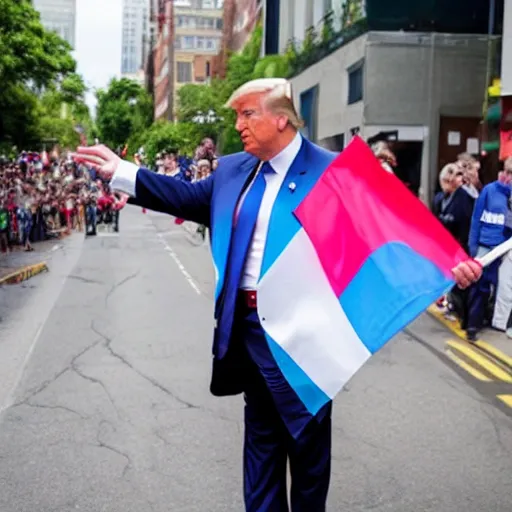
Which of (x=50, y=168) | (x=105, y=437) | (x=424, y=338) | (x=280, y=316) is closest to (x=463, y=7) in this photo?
(x=50, y=168)

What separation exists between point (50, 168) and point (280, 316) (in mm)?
31244

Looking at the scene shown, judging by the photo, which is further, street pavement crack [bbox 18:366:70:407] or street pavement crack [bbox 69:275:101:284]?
street pavement crack [bbox 69:275:101:284]

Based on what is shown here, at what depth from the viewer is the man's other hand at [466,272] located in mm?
3514

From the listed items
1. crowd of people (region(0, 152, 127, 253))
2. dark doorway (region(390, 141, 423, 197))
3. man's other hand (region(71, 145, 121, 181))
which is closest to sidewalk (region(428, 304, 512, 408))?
man's other hand (region(71, 145, 121, 181))

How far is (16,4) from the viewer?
3284 centimetres

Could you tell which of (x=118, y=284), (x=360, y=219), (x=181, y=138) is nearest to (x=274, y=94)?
(x=360, y=219)

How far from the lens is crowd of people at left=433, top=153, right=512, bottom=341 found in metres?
9.55

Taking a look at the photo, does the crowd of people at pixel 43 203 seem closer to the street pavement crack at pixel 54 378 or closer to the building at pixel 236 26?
the street pavement crack at pixel 54 378

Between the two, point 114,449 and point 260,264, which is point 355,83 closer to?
point 114,449

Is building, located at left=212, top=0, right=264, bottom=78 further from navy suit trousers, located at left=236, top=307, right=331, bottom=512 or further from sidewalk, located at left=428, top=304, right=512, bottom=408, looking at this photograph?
navy suit trousers, located at left=236, top=307, right=331, bottom=512

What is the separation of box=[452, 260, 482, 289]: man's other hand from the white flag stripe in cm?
43

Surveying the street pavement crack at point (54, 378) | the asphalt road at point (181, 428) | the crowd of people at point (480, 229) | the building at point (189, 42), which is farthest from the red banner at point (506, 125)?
the building at point (189, 42)

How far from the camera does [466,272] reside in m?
3.51

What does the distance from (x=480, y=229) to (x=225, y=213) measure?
21.2 feet
